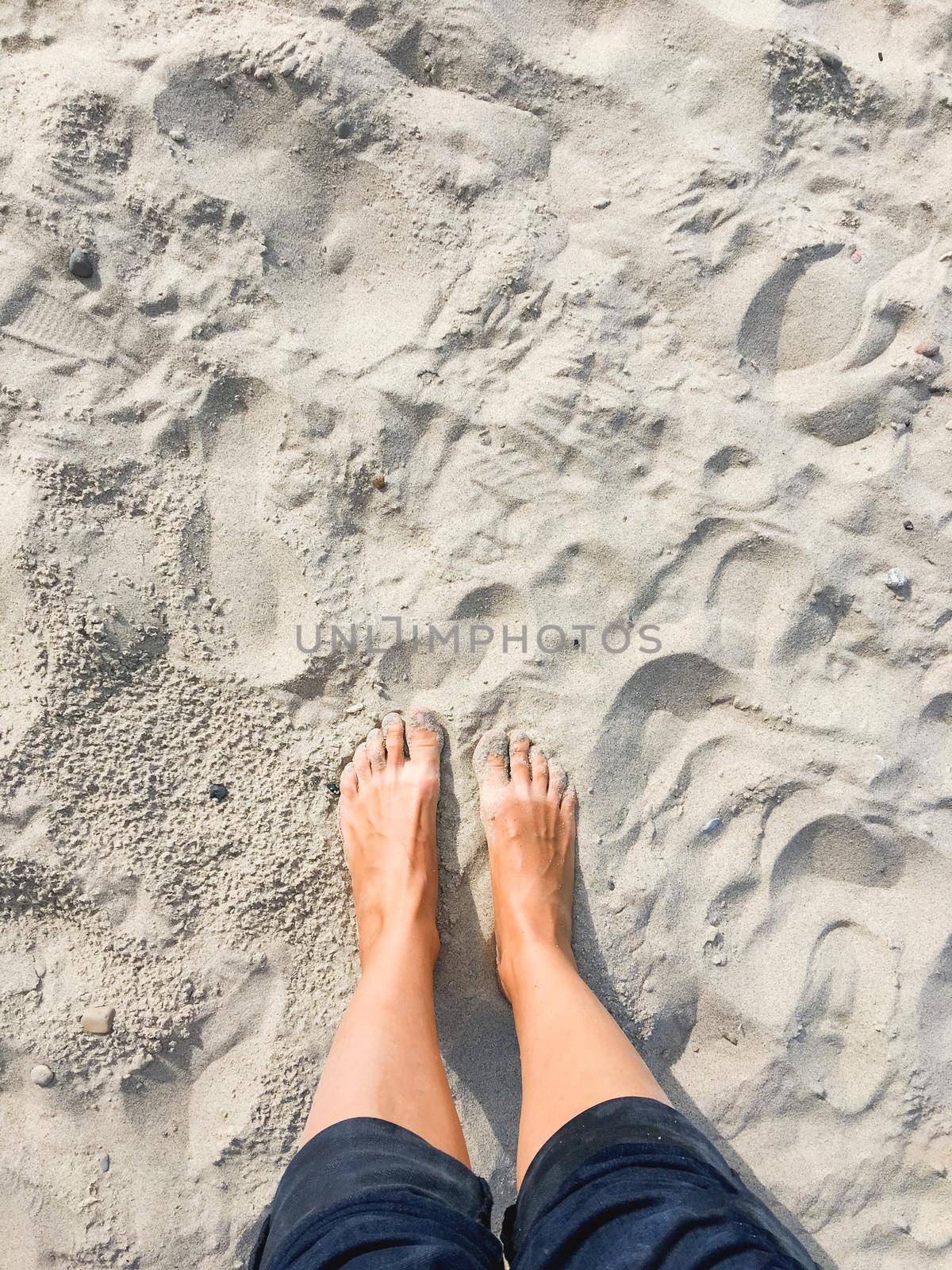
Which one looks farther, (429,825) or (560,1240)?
(429,825)

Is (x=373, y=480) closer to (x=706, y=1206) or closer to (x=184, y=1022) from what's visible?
(x=184, y=1022)

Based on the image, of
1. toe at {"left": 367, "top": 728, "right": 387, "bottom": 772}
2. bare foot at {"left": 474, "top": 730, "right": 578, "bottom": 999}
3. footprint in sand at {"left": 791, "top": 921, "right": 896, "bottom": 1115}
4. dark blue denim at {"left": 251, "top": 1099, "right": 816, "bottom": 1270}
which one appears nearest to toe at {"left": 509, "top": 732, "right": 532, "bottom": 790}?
bare foot at {"left": 474, "top": 730, "right": 578, "bottom": 999}

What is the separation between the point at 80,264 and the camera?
4.91 ft

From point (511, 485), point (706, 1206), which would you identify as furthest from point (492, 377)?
point (706, 1206)

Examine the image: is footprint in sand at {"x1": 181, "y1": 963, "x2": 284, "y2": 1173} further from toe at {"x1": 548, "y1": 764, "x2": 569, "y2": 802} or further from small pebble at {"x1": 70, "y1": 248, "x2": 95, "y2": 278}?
small pebble at {"x1": 70, "y1": 248, "x2": 95, "y2": 278}

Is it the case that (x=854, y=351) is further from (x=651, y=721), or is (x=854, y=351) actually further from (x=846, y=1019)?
(x=846, y=1019)

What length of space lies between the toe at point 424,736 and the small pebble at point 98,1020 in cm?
73

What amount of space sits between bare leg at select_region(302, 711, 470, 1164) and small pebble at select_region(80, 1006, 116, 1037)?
1.37ft

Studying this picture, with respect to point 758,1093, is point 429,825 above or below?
above

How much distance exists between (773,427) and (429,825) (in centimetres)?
106

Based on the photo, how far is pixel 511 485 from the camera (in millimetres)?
1568

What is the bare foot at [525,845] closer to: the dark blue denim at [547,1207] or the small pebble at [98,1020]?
the dark blue denim at [547,1207]

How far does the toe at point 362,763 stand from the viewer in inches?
61.6

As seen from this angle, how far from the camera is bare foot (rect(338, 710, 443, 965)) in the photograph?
153 cm
